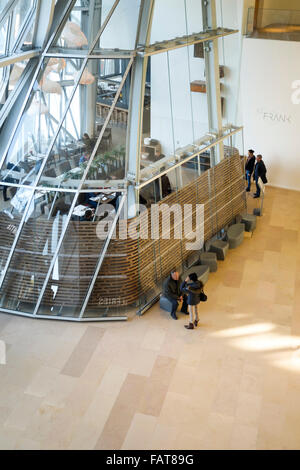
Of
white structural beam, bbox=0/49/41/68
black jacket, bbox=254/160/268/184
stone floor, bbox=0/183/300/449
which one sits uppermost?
white structural beam, bbox=0/49/41/68

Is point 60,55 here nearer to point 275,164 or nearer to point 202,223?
point 202,223

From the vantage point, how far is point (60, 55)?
990cm

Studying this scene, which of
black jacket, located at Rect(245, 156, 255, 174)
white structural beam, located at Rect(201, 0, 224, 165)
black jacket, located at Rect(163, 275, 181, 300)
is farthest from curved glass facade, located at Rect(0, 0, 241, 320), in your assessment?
black jacket, located at Rect(245, 156, 255, 174)

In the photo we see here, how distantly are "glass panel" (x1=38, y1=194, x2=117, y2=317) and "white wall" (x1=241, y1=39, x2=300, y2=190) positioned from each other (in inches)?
282

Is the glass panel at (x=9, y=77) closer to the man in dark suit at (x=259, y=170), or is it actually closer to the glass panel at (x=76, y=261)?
the glass panel at (x=76, y=261)

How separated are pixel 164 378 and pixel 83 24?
256 inches

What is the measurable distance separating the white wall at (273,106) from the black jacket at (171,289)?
6986 millimetres

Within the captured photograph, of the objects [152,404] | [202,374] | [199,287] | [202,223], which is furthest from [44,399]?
[202,223]

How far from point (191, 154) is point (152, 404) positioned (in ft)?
19.2

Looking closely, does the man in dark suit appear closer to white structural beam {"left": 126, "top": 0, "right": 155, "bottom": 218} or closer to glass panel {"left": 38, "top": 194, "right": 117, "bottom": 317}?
white structural beam {"left": 126, "top": 0, "right": 155, "bottom": 218}

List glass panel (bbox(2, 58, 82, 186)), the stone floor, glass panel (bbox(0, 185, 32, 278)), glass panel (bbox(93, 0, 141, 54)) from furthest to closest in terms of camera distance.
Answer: glass panel (bbox(0, 185, 32, 278))
glass panel (bbox(2, 58, 82, 186))
glass panel (bbox(93, 0, 141, 54))
the stone floor

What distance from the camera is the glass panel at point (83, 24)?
9719mm

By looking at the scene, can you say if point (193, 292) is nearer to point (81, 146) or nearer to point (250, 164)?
point (81, 146)

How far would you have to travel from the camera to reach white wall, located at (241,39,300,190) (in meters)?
14.8
